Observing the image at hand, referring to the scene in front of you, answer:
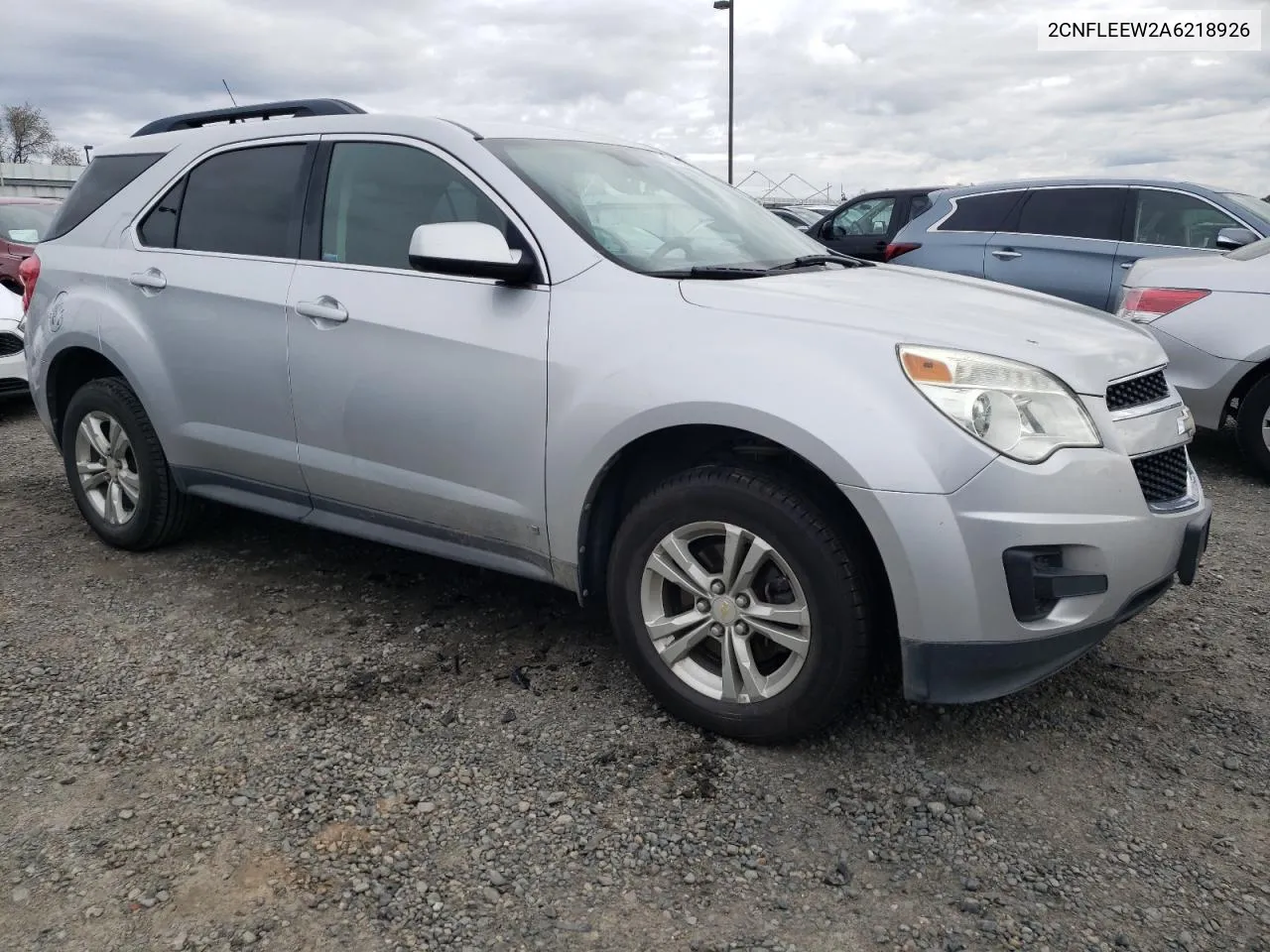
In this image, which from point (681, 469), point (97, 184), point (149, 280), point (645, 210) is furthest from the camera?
point (97, 184)

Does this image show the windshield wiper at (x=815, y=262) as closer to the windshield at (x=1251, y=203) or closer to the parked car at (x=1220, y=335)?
the parked car at (x=1220, y=335)

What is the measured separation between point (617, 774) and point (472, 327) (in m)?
1.34

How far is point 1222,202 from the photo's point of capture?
22.7 feet

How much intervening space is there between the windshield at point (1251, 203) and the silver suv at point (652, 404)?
4603mm

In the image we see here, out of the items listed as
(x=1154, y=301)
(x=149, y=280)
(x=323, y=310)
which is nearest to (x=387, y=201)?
(x=323, y=310)

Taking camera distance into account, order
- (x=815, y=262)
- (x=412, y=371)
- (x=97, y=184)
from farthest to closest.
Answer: (x=97, y=184) < (x=815, y=262) < (x=412, y=371)

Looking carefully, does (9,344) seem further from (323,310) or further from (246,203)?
(323,310)

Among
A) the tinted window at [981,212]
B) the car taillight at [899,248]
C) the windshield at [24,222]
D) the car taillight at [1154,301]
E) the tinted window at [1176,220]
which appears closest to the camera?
the car taillight at [1154,301]

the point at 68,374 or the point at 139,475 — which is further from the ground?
the point at 68,374

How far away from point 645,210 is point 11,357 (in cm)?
607

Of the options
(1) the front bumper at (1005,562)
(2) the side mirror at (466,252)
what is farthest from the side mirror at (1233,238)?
(2) the side mirror at (466,252)

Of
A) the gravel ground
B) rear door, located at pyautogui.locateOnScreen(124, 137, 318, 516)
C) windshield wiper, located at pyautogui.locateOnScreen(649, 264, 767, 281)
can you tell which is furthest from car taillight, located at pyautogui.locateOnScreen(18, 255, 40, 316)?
windshield wiper, located at pyautogui.locateOnScreen(649, 264, 767, 281)

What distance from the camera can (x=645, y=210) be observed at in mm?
3373

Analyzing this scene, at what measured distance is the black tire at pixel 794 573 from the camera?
255cm
